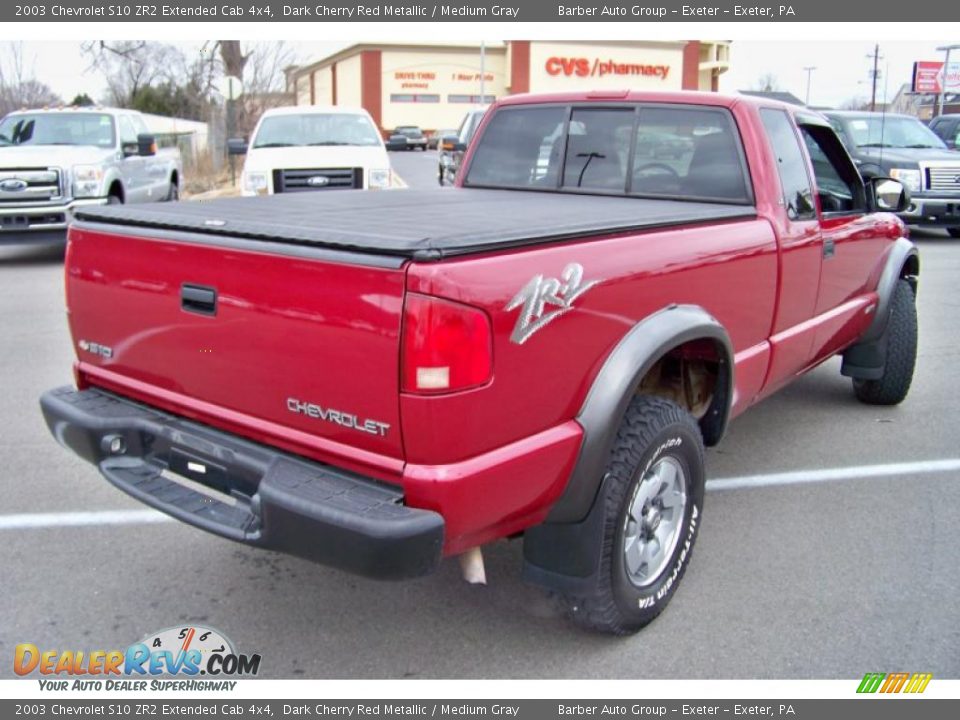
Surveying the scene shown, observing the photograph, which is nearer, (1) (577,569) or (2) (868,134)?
(1) (577,569)

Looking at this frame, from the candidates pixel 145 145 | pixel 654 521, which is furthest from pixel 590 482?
pixel 145 145

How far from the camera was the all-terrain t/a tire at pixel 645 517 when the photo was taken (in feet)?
9.74

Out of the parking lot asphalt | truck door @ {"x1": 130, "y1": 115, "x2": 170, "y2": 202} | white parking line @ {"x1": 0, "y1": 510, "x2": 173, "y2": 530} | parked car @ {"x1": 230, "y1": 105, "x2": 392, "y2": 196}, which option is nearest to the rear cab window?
the parking lot asphalt

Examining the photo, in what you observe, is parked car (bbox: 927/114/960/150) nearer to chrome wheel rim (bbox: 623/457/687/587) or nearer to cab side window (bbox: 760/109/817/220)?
cab side window (bbox: 760/109/817/220)

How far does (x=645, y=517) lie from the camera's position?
322 cm

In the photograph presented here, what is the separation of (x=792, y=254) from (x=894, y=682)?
76.0 inches

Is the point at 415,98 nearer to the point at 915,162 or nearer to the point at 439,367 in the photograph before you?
the point at 915,162

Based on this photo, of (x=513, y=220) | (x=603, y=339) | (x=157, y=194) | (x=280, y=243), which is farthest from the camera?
(x=157, y=194)

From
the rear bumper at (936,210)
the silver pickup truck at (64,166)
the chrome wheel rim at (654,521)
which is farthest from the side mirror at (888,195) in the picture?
the rear bumper at (936,210)

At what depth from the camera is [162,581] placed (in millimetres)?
3580

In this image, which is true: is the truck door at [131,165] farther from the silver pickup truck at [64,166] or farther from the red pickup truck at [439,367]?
the red pickup truck at [439,367]

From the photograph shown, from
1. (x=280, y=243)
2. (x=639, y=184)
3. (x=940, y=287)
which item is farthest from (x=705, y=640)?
(x=940, y=287)

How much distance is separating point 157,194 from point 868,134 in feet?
38.2

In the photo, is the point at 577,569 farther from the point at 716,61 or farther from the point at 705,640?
the point at 716,61
